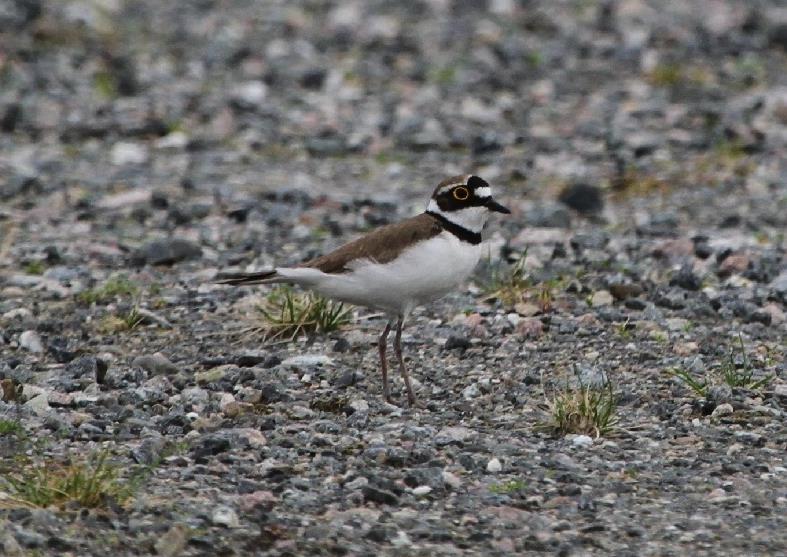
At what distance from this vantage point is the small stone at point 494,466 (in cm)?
732

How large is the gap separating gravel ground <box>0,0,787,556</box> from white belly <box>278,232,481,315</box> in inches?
22.6

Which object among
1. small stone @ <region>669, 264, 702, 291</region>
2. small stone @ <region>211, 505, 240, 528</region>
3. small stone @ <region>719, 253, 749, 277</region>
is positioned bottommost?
small stone @ <region>211, 505, 240, 528</region>

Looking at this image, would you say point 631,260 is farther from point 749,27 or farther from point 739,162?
point 749,27

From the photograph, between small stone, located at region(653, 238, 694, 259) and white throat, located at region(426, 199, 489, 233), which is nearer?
white throat, located at region(426, 199, 489, 233)

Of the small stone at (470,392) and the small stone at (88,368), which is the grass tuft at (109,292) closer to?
the small stone at (88,368)

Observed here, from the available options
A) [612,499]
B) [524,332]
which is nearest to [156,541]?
[612,499]

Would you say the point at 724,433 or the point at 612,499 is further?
the point at 724,433

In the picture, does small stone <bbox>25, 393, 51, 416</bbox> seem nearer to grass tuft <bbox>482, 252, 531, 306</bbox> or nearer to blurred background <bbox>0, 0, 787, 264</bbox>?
grass tuft <bbox>482, 252, 531, 306</bbox>

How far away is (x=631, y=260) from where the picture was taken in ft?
37.4

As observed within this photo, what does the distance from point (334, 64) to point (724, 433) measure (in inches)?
426

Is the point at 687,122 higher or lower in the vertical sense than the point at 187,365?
higher

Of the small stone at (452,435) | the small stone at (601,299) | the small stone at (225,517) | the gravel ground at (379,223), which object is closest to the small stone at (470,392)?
the gravel ground at (379,223)

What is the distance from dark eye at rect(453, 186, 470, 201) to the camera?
845 cm

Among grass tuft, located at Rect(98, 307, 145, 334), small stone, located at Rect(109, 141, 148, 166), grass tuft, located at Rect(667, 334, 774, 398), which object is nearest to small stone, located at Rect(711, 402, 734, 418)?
grass tuft, located at Rect(667, 334, 774, 398)
